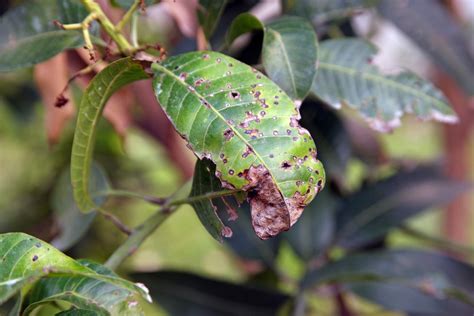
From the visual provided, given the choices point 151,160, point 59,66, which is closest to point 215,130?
point 59,66

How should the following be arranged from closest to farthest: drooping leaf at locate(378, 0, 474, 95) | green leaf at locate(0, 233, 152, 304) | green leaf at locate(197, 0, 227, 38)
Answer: green leaf at locate(0, 233, 152, 304)
green leaf at locate(197, 0, 227, 38)
drooping leaf at locate(378, 0, 474, 95)

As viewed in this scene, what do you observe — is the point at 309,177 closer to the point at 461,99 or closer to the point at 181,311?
the point at 181,311

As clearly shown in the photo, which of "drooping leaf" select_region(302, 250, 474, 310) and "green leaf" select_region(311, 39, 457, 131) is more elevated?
"green leaf" select_region(311, 39, 457, 131)

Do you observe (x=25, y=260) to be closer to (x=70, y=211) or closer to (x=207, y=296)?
(x=70, y=211)

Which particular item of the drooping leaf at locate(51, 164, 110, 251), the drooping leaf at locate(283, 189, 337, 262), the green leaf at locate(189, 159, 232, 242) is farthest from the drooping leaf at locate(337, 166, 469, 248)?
the green leaf at locate(189, 159, 232, 242)

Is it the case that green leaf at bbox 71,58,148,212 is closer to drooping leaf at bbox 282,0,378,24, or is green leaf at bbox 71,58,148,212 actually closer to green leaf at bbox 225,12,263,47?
green leaf at bbox 225,12,263,47

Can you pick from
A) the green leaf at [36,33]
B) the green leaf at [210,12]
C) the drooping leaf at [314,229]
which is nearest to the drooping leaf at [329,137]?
the drooping leaf at [314,229]

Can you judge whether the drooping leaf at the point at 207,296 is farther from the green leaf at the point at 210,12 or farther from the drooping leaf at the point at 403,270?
the green leaf at the point at 210,12
